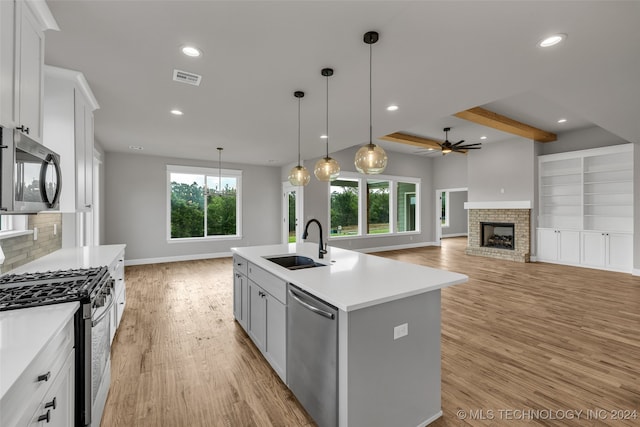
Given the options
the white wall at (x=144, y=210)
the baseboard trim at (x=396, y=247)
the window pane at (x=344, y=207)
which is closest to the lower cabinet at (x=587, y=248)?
the baseboard trim at (x=396, y=247)

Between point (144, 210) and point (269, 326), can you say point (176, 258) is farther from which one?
point (269, 326)

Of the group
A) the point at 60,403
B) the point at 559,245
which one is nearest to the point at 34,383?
the point at 60,403

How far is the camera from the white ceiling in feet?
6.51

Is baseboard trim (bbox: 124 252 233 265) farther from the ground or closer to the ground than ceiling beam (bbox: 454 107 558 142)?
closer to the ground

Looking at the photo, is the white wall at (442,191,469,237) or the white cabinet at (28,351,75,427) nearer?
the white cabinet at (28,351,75,427)

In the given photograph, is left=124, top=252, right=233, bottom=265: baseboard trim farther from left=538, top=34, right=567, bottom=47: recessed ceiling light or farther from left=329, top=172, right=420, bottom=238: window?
left=538, top=34, right=567, bottom=47: recessed ceiling light

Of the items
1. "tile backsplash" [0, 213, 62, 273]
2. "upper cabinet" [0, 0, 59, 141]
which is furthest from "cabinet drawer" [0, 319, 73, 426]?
"tile backsplash" [0, 213, 62, 273]

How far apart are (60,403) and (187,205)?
270 inches

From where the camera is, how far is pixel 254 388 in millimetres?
2281

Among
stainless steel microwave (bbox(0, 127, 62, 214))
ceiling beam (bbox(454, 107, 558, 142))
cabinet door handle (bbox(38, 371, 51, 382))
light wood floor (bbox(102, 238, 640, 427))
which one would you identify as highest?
ceiling beam (bbox(454, 107, 558, 142))

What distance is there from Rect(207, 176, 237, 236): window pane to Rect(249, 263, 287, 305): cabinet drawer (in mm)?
5532

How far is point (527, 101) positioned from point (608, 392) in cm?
435

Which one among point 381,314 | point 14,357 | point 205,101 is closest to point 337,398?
point 381,314

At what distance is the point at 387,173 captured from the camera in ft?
30.6
